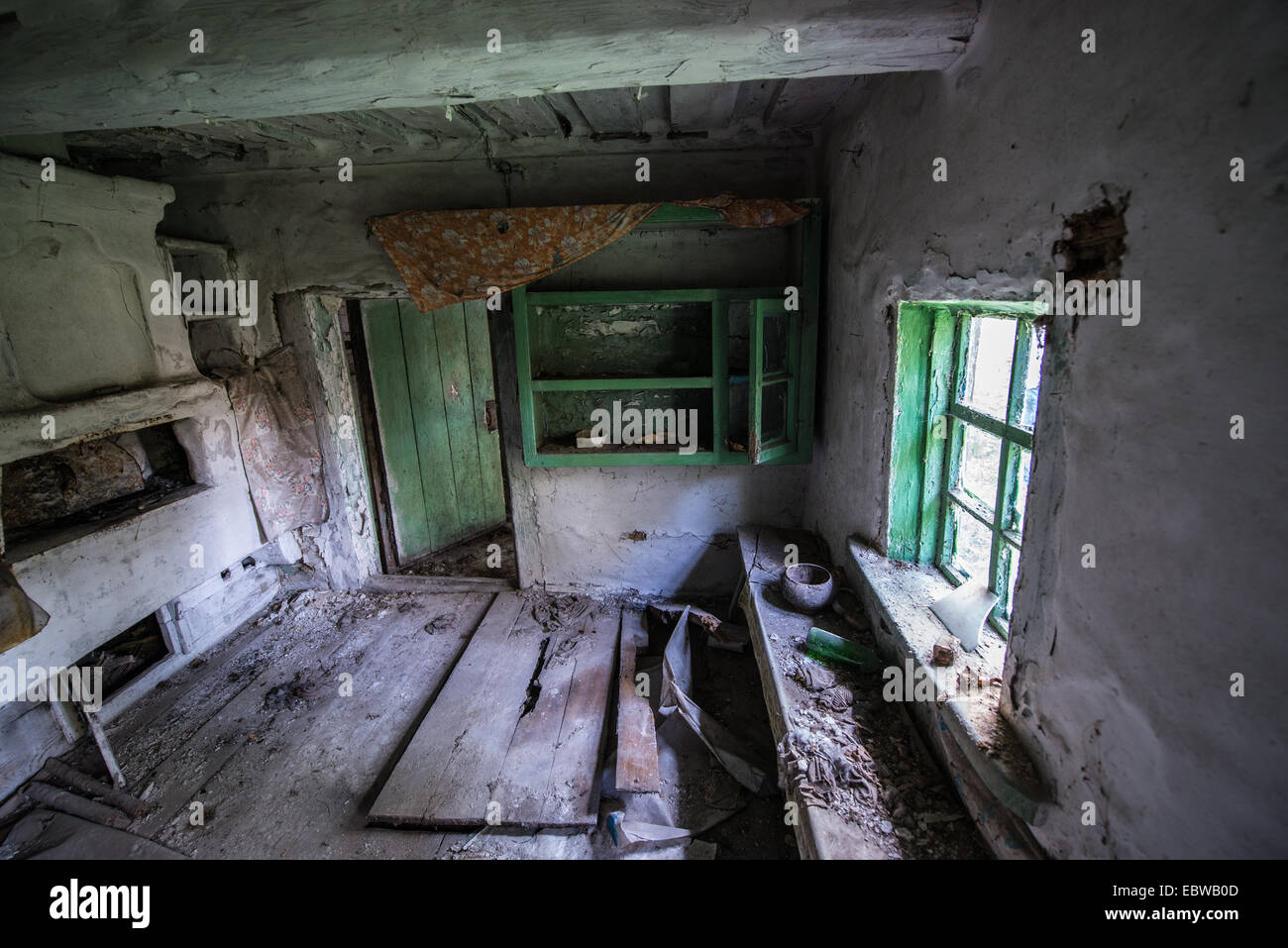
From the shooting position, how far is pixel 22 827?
2.45 metres

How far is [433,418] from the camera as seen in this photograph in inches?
181

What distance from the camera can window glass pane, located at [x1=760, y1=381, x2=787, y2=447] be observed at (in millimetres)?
→ 3459

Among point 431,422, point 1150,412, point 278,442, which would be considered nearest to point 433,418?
point 431,422

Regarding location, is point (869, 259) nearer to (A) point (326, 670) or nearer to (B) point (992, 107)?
(B) point (992, 107)

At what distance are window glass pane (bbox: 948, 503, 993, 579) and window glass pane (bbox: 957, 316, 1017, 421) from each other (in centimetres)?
43

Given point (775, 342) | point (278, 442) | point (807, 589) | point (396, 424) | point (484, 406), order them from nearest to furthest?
point (807, 589) → point (775, 342) → point (278, 442) → point (396, 424) → point (484, 406)

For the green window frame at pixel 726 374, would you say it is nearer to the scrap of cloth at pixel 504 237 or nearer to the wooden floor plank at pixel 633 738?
the scrap of cloth at pixel 504 237

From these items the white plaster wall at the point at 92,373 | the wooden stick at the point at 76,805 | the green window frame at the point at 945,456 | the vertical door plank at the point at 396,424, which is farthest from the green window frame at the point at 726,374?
the wooden stick at the point at 76,805

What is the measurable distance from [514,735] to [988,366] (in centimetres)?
260

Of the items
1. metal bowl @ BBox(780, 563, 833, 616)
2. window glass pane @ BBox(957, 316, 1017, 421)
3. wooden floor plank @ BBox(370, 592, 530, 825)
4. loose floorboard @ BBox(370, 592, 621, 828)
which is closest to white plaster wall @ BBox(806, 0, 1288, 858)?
window glass pane @ BBox(957, 316, 1017, 421)

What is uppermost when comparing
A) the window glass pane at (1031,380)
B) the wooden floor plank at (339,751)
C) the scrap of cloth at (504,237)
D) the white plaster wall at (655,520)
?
the scrap of cloth at (504,237)

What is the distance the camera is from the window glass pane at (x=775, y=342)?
342 cm

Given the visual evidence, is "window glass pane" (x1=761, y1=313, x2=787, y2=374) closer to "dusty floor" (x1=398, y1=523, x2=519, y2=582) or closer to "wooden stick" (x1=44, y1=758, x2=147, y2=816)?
"dusty floor" (x1=398, y1=523, x2=519, y2=582)

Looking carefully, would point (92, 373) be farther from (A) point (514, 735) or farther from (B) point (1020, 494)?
(B) point (1020, 494)
